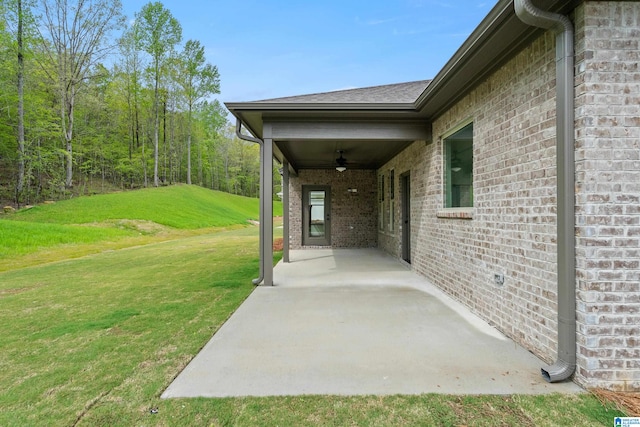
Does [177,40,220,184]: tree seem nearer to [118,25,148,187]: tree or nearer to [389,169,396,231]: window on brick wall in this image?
[118,25,148,187]: tree

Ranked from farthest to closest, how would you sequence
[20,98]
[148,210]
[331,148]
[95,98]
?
[95,98] → [148,210] → [20,98] → [331,148]

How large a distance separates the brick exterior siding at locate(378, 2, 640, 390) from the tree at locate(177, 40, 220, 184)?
100ft

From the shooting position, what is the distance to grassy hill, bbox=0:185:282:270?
11.4 metres

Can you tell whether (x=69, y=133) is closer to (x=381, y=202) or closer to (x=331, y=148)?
(x=381, y=202)

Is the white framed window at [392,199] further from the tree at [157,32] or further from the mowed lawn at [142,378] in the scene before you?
the tree at [157,32]

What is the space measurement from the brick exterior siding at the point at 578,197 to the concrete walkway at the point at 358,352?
1.20ft

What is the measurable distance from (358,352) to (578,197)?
6.98 feet

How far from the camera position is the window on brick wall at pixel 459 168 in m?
4.46

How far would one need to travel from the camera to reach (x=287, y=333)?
11.6 feet

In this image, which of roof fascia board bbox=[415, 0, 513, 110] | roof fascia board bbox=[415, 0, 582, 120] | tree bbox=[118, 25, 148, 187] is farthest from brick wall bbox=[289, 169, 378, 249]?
tree bbox=[118, 25, 148, 187]

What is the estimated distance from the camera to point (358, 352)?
3018 millimetres

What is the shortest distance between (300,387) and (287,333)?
3.71 feet

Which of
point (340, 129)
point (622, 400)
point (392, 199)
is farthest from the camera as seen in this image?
point (392, 199)

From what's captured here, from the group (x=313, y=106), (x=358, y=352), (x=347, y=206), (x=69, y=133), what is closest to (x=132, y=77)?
(x=69, y=133)
